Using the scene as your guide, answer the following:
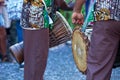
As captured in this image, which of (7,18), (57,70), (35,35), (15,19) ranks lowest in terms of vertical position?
(57,70)

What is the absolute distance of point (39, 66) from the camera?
11.8 feet

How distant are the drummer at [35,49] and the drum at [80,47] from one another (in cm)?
33

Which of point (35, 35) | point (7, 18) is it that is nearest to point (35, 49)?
point (35, 35)

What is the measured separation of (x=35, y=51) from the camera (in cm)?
351

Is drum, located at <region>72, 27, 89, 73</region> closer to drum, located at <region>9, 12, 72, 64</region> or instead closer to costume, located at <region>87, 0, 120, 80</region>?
drum, located at <region>9, 12, 72, 64</region>

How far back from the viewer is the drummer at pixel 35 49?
348 centimetres

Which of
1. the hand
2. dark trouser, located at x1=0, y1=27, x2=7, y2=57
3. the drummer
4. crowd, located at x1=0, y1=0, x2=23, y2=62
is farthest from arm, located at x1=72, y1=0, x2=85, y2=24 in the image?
dark trouser, located at x1=0, y1=27, x2=7, y2=57

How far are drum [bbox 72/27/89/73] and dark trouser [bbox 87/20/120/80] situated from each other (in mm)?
671

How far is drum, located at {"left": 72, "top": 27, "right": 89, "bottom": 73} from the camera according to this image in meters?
3.51

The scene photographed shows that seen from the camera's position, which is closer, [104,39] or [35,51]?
[104,39]

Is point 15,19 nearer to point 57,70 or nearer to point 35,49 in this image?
point 57,70

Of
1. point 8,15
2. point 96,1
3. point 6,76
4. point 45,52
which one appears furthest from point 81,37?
point 8,15

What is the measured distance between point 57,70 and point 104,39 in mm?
2579

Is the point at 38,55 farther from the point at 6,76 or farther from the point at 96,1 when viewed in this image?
the point at 6,76
